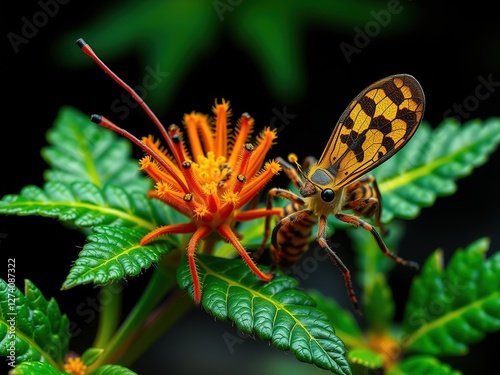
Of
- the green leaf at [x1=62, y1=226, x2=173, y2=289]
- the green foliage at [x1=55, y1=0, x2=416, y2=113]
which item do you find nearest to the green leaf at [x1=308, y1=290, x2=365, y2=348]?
the green leaf at [x1=62, y1=226, x2=173, y2=289]

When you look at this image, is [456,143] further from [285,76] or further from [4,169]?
[4,169]

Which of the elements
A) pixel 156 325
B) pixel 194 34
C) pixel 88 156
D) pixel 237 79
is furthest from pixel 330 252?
pixel 237 79

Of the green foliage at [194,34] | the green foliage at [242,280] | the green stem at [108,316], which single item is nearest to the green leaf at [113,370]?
the green foliage at [242,280]

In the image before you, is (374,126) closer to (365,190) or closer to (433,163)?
(365,190)

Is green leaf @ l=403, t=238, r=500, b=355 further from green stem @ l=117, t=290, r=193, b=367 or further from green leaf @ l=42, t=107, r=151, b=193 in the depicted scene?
green leaf @ l=42, t=107, r=151, b=193

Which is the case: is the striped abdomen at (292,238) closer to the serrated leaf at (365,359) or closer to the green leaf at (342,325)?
the serrated leaf at (365,359)

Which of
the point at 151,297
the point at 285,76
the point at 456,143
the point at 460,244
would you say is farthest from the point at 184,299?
the point at 460,244
